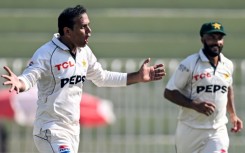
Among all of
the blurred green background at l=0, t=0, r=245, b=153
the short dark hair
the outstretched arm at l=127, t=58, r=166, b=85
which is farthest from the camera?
the blurred green background at l=0, t=0, r=245, b=153

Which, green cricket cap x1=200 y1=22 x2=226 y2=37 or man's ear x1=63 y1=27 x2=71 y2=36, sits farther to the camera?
green cricket cap x1=200 y1=22 x2=226 y2=37

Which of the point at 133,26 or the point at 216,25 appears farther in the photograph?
the point at 133,26

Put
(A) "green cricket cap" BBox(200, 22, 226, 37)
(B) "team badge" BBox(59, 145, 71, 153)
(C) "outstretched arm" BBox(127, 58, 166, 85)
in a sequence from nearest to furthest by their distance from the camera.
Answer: (B) "team badge" BBox(59, 145, 71, 153) < (C) "outstretched arm" BBox(127, 58, 166, 85) < (A) "green cricket cap" BBox(200, 22, 226, 37)

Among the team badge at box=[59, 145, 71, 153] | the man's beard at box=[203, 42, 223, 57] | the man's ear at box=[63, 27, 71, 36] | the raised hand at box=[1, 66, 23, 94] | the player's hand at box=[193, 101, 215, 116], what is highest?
the man's ear at box=[63, 27, 71, 36]

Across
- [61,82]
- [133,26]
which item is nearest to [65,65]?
[61,82]

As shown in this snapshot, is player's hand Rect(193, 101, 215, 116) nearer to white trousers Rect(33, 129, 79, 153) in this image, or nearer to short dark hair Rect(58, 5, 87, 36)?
white trousers Rect(33, 129, 79, 153)

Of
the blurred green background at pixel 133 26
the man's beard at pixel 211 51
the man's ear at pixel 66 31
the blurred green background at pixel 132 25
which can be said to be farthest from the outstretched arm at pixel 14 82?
the blurred green background at pixel 132 25

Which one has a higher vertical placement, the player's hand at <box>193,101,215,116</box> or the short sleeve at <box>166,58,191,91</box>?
the short sleeve at <box>166,58,191,91</box>

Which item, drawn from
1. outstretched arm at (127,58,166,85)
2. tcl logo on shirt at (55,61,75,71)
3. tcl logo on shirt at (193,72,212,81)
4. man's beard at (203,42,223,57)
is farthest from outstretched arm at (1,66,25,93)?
man's beard at (203,42,223,57)

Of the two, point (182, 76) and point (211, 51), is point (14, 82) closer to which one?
point (182, 76)

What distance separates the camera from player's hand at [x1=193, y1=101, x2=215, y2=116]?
927cm

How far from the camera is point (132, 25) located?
19.2 meters

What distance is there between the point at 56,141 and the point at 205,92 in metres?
1.99

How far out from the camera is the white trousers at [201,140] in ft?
31.1
